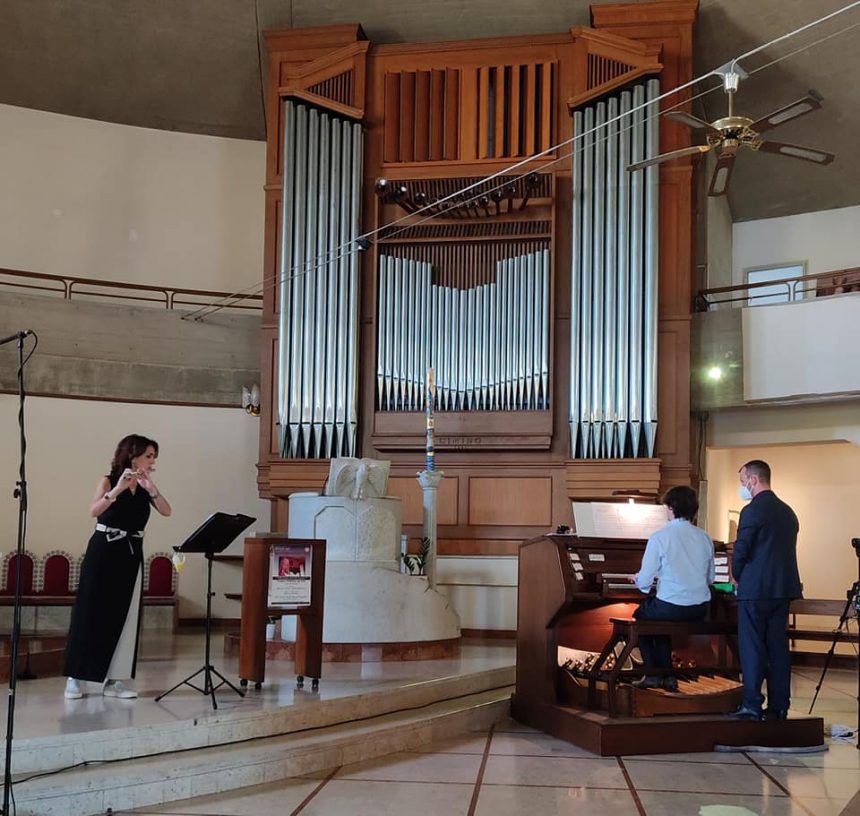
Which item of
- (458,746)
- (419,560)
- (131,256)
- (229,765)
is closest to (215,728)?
(229,765)

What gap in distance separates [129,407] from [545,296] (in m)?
4.63

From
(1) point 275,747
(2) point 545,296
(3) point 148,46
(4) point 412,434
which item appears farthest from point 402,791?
(3) point 148,46

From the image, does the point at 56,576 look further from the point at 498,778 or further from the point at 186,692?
the point at 498,778

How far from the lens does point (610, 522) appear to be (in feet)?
25.6

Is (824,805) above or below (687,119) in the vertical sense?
below

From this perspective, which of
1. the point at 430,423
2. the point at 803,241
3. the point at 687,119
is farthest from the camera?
the point at 803,241

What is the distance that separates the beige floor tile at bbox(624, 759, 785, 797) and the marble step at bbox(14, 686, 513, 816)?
122 centimetres

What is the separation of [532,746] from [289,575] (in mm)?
1681

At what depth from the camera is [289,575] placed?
6164mm

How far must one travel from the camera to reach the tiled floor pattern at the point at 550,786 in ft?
15.2

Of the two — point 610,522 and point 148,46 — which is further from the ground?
point 148,46

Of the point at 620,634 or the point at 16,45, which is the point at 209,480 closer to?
the point at 16,45

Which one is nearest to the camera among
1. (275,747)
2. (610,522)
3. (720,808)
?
(720,808)

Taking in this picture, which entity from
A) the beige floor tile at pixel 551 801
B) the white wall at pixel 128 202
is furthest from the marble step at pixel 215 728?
the white wall at pixel 128 202
